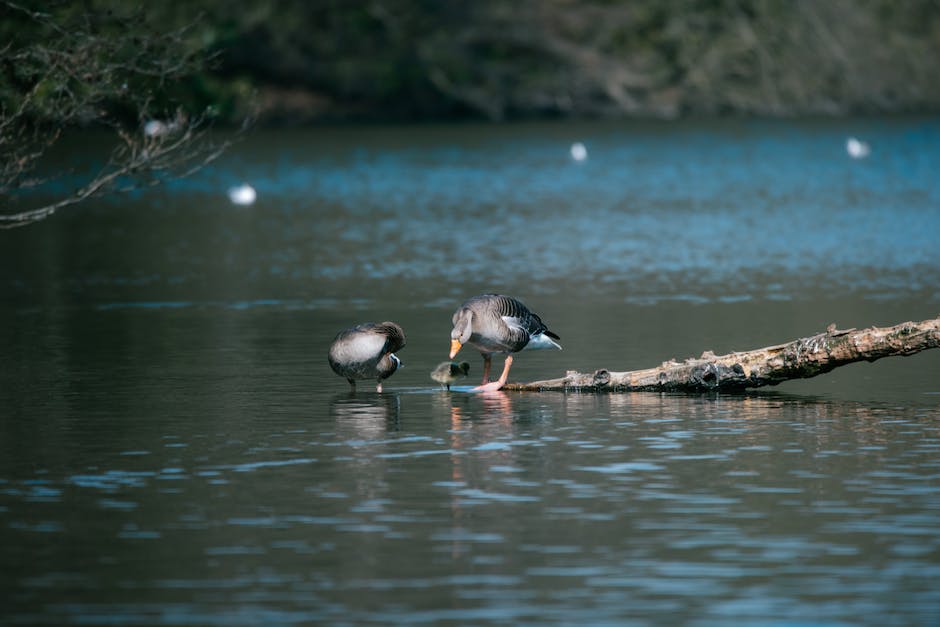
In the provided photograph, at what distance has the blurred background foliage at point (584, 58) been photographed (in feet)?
326

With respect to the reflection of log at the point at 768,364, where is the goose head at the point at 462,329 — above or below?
above

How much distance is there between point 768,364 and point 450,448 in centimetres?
385

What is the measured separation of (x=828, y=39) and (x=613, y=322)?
7763 centimetres

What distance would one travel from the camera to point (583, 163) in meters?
71.0

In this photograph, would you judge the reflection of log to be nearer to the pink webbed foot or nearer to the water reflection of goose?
the pink webbed foot

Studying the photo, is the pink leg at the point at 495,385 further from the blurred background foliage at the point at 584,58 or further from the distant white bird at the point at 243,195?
the blurred background foliage at the point at 584,58

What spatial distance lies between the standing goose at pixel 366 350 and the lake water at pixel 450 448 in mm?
326

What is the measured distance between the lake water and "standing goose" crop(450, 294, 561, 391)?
57cm

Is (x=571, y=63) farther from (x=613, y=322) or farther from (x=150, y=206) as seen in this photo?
(x=613, y=322)

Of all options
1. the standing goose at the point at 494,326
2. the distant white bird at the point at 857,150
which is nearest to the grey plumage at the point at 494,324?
the standing goose at the point at 494,326

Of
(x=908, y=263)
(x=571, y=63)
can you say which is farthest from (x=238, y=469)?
(x=571, y=63)

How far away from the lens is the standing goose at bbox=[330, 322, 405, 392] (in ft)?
60.0

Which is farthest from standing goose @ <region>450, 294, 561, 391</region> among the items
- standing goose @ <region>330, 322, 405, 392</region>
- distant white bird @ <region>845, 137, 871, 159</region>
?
distant white bird @ <region>845, 137, 871, 159</region>

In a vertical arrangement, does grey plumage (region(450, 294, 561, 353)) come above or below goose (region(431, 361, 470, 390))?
above
